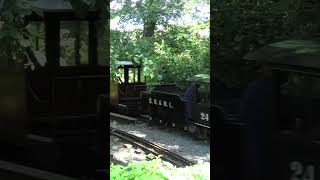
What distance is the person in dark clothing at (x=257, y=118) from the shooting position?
2.78 m

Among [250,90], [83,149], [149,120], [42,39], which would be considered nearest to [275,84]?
[250,90]

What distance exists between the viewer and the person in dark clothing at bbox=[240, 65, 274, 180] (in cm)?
278

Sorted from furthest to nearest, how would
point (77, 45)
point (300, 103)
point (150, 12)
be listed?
1. point (150, 12)
2. point (77, 45)
3. point (300, 103)

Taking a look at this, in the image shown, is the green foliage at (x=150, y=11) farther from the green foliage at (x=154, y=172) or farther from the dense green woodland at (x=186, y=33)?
the green foliage at (x=154, y=172)

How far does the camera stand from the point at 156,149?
3.02m

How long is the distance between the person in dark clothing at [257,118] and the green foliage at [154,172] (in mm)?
321

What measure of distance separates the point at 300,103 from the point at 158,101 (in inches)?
32.0

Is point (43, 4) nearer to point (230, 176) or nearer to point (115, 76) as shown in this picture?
point (115, 76)

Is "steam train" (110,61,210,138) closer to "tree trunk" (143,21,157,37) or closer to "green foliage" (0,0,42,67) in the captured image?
"tree trunk" (143,21,157,37)

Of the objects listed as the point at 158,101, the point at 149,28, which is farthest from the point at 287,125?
the point at 149,28

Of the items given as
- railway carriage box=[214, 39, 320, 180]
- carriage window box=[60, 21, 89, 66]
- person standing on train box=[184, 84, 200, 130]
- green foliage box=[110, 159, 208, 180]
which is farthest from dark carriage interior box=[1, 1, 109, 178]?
railway carriage box=[214, 39, 320, 180]

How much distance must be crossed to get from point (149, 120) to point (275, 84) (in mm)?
784

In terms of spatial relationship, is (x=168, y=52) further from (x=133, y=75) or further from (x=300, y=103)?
(x=300, y=103)

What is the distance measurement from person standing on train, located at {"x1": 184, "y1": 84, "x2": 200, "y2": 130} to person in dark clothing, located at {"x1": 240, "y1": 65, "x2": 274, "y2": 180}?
0.93ft
